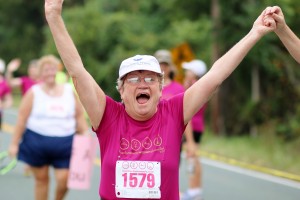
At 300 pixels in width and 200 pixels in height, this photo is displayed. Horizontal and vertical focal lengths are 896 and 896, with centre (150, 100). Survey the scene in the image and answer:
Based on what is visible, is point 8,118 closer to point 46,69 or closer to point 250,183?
point 250,183

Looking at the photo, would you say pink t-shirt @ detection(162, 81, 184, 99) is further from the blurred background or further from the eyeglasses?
the blurred background

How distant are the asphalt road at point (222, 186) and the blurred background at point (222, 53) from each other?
1.10 m

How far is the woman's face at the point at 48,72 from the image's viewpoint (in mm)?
9373

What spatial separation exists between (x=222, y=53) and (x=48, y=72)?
624 inches

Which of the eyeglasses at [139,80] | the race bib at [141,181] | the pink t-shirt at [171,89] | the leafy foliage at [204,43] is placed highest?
the leafy foliage at [204,43]

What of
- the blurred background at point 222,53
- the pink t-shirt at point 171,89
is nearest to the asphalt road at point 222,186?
the blurred background at point 222,53

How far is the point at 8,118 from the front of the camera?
35.6m

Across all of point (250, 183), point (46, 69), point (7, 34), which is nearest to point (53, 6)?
point (46, 69)

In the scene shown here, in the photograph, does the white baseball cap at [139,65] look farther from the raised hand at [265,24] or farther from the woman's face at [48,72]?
the woman's face at [48,72]

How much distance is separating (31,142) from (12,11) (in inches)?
2211

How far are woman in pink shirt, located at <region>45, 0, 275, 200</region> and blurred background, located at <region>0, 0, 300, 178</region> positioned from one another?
10659 mm

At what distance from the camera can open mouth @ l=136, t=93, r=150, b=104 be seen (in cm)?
532

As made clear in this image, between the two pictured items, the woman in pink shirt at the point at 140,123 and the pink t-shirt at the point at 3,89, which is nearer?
the woman in pink shirt at the point at 140,123

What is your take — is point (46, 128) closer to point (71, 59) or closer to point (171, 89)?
point (171, 89)
